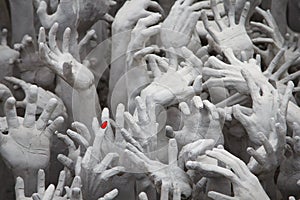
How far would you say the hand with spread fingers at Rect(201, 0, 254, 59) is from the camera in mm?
1689

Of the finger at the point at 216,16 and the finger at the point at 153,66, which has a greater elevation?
the finger at the point at 216,16

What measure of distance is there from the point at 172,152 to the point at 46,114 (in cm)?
26

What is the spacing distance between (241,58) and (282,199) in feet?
1.01

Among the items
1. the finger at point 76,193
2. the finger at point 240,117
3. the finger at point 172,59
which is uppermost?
the finger at point 172,59

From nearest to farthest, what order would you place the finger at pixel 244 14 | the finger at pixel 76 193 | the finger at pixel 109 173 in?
the finger at pixel 76 193
the finger at pixel 109 173
the finger at pixel 244 14

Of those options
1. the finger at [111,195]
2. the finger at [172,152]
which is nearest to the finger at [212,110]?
the finger at [172,152]

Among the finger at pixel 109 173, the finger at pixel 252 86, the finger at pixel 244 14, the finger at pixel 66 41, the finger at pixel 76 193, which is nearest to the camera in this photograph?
the finger at pixel 76 193

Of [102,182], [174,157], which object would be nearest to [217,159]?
[174,157]

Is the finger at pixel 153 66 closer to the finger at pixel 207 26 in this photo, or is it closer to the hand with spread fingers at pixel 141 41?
the hand with spread fingers at pixel 141 41

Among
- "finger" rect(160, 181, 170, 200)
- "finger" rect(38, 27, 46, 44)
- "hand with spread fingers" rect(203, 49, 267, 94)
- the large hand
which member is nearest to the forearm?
the large hand

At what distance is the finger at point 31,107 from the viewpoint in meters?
1.45

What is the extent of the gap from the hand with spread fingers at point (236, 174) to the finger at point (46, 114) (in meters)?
A: 0.29

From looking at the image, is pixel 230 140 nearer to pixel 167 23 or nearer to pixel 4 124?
pixel 167 23

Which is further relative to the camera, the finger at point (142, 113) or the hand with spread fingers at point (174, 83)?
the hand with spread fingers at point (174, 83)
